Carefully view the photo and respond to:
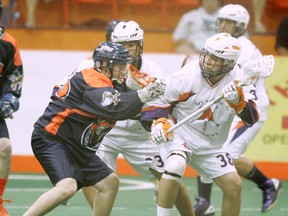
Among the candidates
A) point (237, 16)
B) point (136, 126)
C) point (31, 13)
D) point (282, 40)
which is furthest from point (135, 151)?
point (31, 13)

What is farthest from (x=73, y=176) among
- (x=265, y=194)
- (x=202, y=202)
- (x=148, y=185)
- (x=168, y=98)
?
(x=148, y=185)

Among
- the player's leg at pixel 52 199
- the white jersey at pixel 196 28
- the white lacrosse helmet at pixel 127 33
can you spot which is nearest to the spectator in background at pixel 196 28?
the white jersey at pixel 196 28

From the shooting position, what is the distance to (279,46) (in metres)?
11.1

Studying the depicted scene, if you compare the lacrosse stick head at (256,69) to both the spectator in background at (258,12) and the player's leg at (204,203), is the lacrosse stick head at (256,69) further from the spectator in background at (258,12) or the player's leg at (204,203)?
the spectator in background at (258,12)

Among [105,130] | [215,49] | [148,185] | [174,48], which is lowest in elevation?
[148,185]

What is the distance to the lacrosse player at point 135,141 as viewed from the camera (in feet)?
24.6

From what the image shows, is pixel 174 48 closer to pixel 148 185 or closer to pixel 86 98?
pixel 148 185

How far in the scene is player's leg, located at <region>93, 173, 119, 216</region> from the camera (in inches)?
277

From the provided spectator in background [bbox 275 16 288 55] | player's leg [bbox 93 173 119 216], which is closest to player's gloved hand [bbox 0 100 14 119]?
player's leg [bbox 93 173 119 216]

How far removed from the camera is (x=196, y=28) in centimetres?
1134

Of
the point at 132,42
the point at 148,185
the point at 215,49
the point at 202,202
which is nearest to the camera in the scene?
the point at 215,49

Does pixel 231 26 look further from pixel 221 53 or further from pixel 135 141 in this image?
pixel 221 53

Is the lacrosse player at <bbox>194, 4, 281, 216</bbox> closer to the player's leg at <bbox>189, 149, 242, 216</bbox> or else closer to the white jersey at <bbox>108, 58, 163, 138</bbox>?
the white jersey at <bbox>108, 58, 163, 138</bbox>

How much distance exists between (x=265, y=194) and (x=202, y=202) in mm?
741
